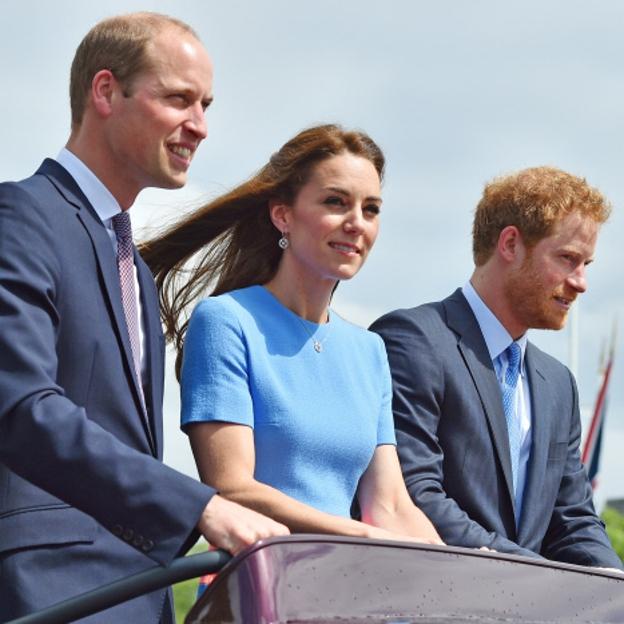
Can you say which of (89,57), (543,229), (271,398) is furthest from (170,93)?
(543,229)

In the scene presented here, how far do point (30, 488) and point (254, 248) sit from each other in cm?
152

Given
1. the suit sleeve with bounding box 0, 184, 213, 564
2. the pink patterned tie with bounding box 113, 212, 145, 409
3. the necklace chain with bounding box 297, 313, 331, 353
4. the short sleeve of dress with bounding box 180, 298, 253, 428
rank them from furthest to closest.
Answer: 1. the necklace chain with bounding box 297, 313, 331, 353
2. the short sleeve of dress with bounding box 180, 298, 253, 428
3. the pink patterned tie with bounding box 113, 212, 145, 409
4. the suit sleeve with bounding box 0, 184, 213, 564

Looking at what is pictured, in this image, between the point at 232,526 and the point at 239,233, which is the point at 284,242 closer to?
the point at 239,233

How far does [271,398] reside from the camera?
3.88 meters

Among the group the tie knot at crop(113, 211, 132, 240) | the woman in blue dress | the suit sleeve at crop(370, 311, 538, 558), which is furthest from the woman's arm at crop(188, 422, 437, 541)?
the suit sleeve at crop(370, 311, 538, 558)

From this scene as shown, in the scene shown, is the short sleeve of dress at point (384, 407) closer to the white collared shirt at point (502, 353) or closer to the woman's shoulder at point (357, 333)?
the woman's shoulder at point (357, 333)

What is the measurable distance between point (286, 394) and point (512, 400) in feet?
5.12

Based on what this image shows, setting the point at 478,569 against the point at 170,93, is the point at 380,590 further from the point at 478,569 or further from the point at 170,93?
the point at 170,93

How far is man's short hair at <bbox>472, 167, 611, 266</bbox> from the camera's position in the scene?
5.49 meters

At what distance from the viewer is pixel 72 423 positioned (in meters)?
2.73

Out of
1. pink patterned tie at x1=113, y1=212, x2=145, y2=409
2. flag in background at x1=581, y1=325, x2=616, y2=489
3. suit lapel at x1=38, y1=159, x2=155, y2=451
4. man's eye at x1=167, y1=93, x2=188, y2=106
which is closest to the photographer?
suit lapel at x1=38, y1=159, x2=155, y2=451

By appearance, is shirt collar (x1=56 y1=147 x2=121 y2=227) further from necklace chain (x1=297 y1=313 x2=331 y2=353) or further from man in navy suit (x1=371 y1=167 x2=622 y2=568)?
man in navy suit (x1=371 y1=167 x2=622 y2=568)

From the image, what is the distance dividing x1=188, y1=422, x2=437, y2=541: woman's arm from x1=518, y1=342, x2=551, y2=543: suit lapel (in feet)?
5.21

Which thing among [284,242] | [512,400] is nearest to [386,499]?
[284,242]
